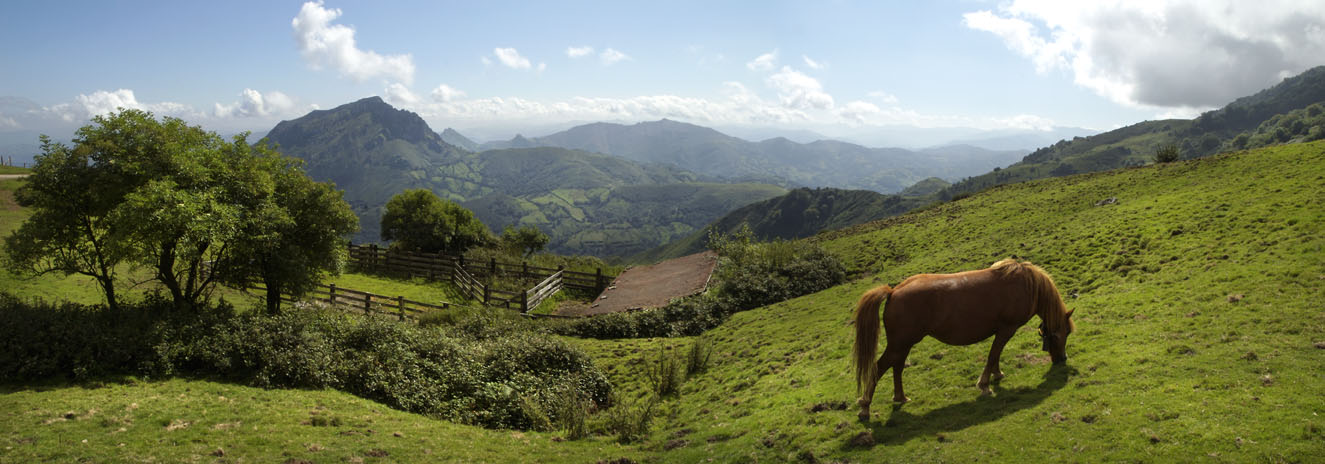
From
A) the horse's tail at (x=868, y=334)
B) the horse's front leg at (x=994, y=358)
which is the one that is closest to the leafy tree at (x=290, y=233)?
the horse's tail at (x=868, y=334)

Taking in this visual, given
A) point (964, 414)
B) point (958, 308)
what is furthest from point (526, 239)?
point (964, 414)

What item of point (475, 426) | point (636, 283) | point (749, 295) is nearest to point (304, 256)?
point (475, 426)

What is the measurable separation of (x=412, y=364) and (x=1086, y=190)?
3522 centimetres

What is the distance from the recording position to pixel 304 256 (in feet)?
62.2

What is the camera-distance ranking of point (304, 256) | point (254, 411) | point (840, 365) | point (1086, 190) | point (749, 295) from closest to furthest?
point (254, 411), point (840, 365), point (304, 256), point (749, 295), point (1086, 190)

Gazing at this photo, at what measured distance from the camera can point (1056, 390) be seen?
882cm

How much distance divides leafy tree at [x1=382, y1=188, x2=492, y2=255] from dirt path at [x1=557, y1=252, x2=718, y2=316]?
776 inches

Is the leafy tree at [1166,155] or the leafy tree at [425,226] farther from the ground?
the leafy tree at [1166,155]

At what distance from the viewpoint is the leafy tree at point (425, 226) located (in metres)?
44.0

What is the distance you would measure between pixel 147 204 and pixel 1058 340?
20.4m

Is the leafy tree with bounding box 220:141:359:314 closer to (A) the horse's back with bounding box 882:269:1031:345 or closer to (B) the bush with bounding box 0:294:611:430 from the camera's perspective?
(B) the bush with bounding box 0:294:611:430

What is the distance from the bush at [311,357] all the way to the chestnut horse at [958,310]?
7.29m

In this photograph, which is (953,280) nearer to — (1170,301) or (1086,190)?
(1170,301)

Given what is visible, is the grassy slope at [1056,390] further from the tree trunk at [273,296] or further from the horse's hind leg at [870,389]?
the tree trunk at [273,296]
